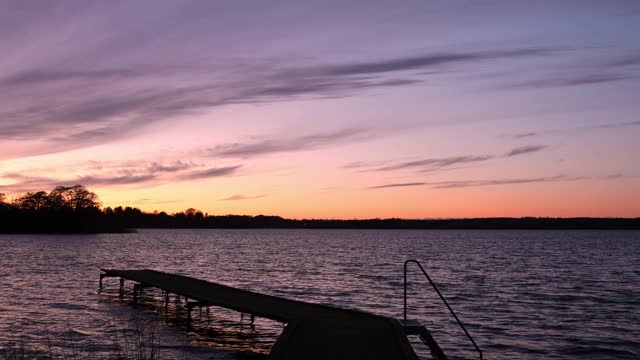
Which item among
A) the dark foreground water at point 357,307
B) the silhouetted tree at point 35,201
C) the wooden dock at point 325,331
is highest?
the silhouetted tree at point 35,201

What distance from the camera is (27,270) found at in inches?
2131

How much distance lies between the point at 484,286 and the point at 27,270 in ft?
128

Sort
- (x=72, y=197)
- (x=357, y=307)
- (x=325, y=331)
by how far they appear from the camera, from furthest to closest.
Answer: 1. (x=72, y=197)
2. (x=357, y=307)
3. (x=325, y=331)

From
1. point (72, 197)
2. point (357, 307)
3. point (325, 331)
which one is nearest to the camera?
point (325, 331)

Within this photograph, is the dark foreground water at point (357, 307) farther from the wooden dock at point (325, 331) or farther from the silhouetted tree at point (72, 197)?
the silhouetted tree at point (72, 197)

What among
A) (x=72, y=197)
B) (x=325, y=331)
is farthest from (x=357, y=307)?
(x=72, y=197)

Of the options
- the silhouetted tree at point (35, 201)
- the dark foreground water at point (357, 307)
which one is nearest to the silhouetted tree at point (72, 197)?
the silhouetted tree at point (35, 201)

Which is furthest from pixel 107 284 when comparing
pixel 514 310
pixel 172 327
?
pixel 514 310

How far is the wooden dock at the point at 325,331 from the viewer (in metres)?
14.1

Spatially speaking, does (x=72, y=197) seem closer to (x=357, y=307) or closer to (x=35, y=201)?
(x=35, y=201)

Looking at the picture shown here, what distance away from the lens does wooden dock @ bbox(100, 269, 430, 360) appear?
14062 millimetres

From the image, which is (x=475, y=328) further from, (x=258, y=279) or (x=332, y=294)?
(x=258, y=279)

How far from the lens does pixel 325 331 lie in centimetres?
1662

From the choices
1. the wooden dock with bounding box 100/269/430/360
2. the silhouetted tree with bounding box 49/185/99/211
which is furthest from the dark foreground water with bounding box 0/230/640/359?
the silhouetted tree with bounding box 49/185/99/211
